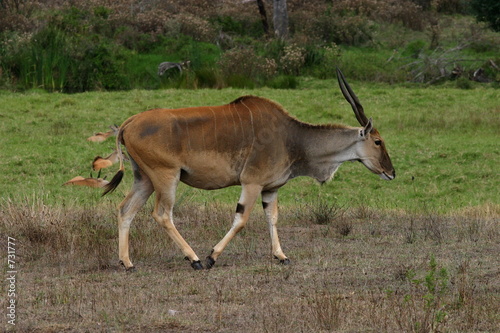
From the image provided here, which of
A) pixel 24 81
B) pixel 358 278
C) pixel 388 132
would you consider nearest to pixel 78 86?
pixel 24 81

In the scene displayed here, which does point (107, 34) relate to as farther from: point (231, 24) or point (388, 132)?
point (388, 132)

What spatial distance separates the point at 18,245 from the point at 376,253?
345cm

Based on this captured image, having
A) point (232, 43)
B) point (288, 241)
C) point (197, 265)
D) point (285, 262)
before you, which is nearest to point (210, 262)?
point (197, 265)

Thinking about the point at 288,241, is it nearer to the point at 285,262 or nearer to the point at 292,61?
the point at 285,262

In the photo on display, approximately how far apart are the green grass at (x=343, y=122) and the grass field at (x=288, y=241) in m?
0.04

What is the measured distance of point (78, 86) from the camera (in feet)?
66.2

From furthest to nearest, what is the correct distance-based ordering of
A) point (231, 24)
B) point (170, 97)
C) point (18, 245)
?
point (231, 24)
point (170, 97)
point (18, 245)

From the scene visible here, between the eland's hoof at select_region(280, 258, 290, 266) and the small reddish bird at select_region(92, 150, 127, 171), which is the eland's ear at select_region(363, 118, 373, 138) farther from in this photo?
the small reddish bird at select_region(92, 150, 127, 171)

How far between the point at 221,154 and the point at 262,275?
125 cm

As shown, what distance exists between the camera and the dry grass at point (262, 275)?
591 centimetres

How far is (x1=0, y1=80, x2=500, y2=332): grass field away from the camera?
19.9ft

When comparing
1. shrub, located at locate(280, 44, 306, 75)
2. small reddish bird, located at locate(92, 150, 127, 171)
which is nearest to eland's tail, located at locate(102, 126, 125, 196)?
small reddish bird, located at locate(92, 150, 127, 171)

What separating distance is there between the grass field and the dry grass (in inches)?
→ 0.8

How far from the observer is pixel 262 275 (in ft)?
24.3
